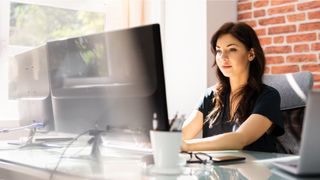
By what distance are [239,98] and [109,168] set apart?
1.11 metres

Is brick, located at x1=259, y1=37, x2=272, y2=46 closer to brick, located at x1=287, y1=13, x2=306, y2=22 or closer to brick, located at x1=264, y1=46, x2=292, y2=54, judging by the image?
brick, located at x1=264, y1=46, x2=292, y2=54

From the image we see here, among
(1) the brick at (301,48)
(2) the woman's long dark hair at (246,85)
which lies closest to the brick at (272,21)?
(1) the brick at (301,48)

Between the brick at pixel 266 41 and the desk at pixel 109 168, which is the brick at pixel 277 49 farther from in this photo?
the desk at pixel 109 168

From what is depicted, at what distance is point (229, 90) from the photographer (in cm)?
235

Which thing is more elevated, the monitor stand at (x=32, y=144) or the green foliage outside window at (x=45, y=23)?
the green foliage outside window at (x=45, y=23)

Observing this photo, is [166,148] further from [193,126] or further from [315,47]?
[315,47]

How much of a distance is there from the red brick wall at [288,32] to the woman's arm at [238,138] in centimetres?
122

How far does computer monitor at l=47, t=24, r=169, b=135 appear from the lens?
4.20 ft

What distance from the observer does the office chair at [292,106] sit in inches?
84.8

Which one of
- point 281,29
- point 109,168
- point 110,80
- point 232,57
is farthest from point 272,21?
point 109,168

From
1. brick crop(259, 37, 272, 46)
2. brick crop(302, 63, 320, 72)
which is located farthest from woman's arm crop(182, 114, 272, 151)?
brick crop(259, 37, 272, 46)

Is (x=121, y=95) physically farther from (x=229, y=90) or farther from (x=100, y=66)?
(x=229, y=90)

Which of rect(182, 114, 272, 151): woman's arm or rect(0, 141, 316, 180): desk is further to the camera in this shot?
rect(182, 114, 272, 151): woman's arm

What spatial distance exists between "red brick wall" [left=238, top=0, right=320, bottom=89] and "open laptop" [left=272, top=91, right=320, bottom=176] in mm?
2118
